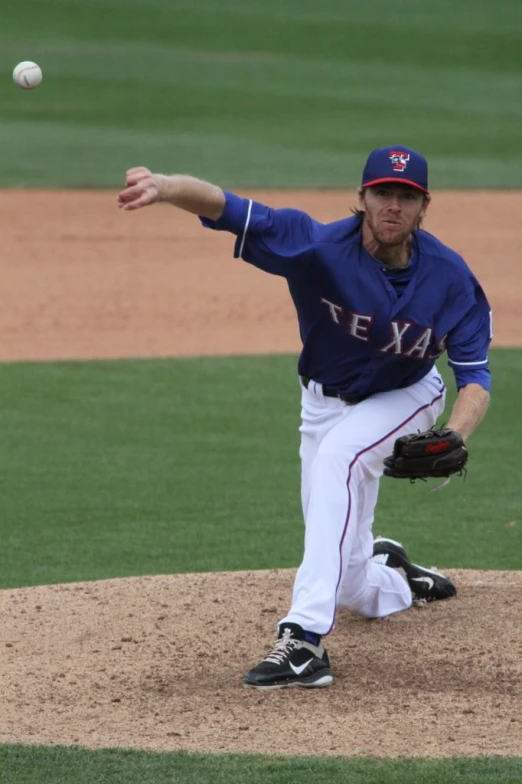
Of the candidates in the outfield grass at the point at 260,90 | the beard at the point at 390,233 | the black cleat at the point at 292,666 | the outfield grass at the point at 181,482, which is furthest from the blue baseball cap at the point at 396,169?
the outfield grass at the point at 260,90

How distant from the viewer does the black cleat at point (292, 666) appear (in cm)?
471

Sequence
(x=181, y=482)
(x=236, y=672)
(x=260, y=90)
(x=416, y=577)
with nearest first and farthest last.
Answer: (x=236, y=672), (x=416, y=577), (x=181, y=482), (x=260, y=90)

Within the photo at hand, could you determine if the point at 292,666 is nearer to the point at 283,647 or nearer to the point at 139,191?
the point at 283,647

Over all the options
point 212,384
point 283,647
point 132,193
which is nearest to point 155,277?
point 212,384

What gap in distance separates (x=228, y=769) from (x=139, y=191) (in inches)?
67.2

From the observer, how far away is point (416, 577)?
5.72 m

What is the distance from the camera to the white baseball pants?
4.77m

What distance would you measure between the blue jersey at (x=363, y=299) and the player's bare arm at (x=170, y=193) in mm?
77

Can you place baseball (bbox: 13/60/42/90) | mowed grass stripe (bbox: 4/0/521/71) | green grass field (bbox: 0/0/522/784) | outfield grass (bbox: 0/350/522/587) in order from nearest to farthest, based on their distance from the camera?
green grass field (bbox: 0/0/522/784) → outfield grass (bbox: 0/350/522/587) → baseball (bbox: 13/60/42/90) → mowed grass stripe (bbox: 4/0/521/71)

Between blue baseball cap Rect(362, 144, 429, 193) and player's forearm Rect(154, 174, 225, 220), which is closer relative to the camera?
player's forearm Rect(154, 174, 225, 220)

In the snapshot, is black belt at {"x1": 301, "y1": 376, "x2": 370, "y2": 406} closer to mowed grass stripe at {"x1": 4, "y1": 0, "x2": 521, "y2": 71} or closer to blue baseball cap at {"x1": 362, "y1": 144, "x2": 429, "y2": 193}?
blue baseball cap at {"x1": 362, "y1": 144, "x2": 429, "y2": 193}

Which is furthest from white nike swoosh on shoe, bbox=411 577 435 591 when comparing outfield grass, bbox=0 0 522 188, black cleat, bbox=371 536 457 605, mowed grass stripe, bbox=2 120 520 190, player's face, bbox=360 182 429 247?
outfield grass, bbox=0 0 522 188

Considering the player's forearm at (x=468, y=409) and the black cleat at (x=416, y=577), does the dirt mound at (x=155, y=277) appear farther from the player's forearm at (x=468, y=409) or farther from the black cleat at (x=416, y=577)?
the player's forearm at (x=468, y=409)

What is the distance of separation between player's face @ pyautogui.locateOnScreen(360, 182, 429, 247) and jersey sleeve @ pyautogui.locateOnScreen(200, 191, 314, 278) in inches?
8.7
